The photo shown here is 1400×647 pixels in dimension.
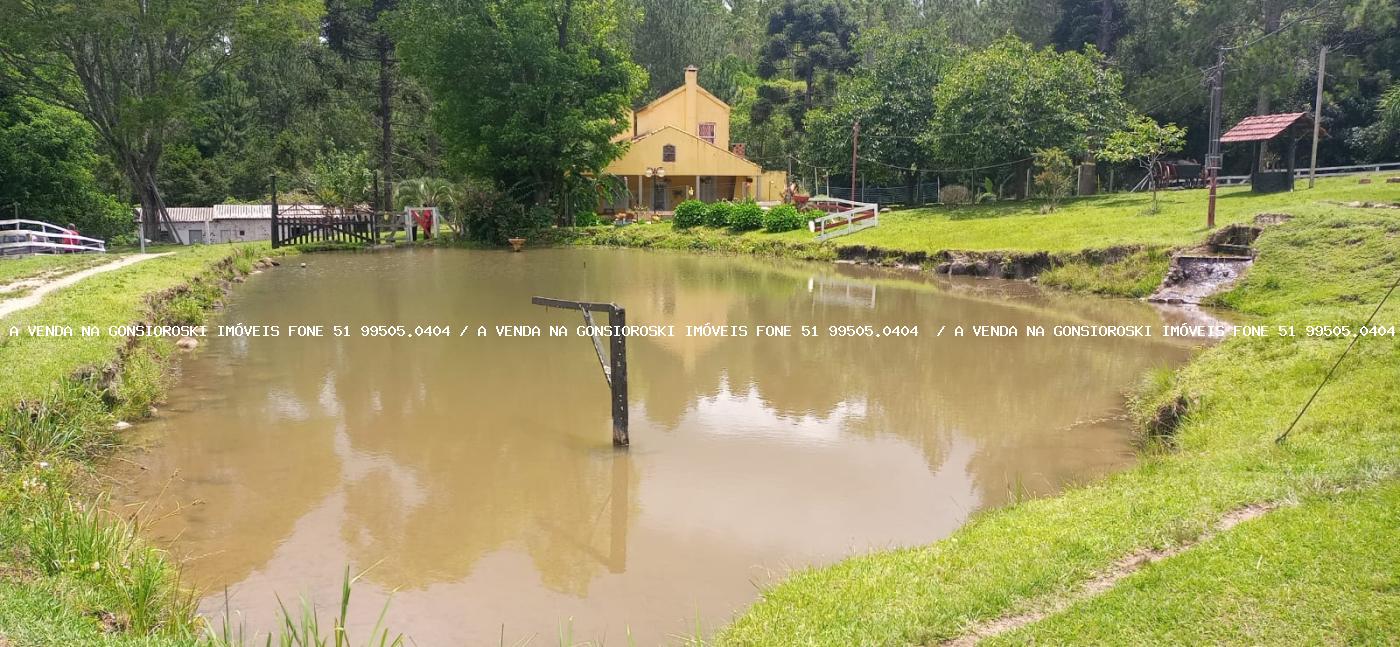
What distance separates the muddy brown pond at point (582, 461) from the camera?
21.1 ft

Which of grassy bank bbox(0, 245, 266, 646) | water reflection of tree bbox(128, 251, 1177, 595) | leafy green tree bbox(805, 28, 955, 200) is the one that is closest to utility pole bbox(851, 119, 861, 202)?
leafy green tree bbox(805, 28, 955, 200)

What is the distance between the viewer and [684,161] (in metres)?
44.6

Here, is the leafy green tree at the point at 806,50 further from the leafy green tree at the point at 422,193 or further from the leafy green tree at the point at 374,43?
the leafy green tree at the point at 422,193

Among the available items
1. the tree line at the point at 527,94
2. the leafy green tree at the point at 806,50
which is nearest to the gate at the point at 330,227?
the tree line at the point at 527,94

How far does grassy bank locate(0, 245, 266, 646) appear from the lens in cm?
460

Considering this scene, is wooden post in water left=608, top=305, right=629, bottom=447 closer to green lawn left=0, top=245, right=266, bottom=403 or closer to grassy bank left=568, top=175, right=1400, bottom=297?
green lawn left=0, top=245, right=266, bottom=403

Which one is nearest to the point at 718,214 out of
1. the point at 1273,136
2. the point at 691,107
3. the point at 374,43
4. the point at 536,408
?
the point at 691,107

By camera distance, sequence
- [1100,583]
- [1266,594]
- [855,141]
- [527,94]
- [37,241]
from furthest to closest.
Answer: [855,141] → [527,94] → [37,241] → [1100,583] → [1266,594]

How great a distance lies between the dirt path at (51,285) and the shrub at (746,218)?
2045 centimetres

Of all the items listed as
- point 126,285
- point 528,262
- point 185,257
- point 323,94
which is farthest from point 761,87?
point 126,285

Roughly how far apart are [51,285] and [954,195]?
3420 cm

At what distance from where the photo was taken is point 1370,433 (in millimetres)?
6730

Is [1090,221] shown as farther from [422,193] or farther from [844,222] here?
[422,193]

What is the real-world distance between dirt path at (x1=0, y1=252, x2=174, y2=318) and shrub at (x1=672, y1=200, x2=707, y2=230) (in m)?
20.1
